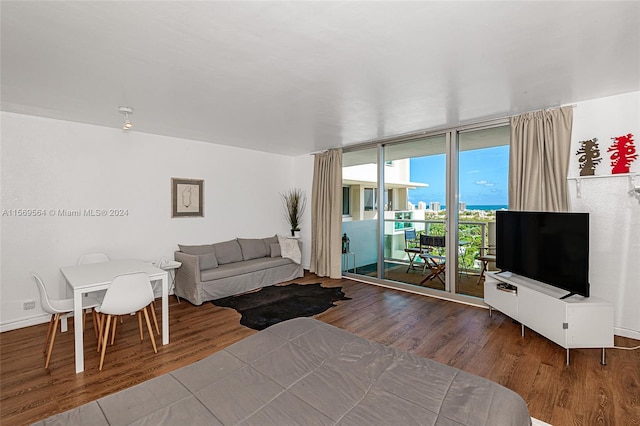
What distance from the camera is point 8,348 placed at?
3.04m

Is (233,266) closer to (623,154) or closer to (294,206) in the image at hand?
(294,206)

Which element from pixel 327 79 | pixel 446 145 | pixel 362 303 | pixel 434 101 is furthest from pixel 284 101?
pixel 362 303

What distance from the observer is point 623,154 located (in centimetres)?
308

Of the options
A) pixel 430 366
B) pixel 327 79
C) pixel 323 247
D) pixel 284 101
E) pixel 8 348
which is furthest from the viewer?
pixel 323 247

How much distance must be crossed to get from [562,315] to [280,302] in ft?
10.8

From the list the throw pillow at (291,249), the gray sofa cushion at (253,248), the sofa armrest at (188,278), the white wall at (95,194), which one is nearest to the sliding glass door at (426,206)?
the throw pillow at (291,249)

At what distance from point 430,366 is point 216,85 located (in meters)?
2.87

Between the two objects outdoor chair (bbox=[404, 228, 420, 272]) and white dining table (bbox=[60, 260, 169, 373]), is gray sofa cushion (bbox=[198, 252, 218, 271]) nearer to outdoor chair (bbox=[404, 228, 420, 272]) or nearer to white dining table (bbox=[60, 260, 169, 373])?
white dining table (bbox=[60, 260, 169, 373])

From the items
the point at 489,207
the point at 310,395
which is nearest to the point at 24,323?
the point at 310,395

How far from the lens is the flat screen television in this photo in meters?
2.79

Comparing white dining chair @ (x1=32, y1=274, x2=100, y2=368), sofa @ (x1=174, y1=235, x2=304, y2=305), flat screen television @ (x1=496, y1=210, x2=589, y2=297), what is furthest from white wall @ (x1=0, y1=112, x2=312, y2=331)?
flat screen television @ (x1=496, y1=210, x2=589, y2=297)

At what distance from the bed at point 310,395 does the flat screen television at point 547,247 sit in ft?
6.92

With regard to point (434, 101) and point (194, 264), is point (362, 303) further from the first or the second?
point (434, 101)

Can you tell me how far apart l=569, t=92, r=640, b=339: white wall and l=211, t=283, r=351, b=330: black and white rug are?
3.11 meters
